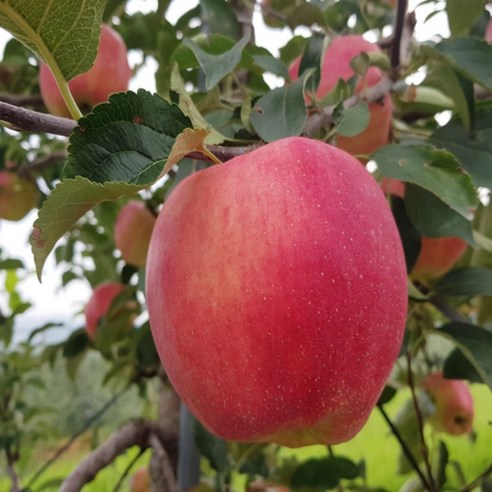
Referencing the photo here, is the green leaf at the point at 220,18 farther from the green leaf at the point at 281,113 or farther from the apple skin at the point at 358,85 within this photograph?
the green leaf at the point at 281,113

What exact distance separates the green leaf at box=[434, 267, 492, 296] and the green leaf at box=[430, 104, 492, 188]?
13 cm

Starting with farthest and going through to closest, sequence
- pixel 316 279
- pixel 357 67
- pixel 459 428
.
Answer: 1. pixel 459 428
2. pixel 357 67
3. pixel 316 279

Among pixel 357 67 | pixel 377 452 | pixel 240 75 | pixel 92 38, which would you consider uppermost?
pixel 92 38

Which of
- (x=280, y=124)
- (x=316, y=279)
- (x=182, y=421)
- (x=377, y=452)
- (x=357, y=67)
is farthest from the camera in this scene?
(x=377, y=452)

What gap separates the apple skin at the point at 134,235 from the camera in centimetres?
93

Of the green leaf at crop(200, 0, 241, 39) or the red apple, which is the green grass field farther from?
the green leaf at crop(200, 0, 241, 39)

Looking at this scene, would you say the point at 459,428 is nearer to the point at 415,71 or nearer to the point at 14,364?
the point at 415,71

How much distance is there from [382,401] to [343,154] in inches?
13.5

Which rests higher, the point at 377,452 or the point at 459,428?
the point at 459,428

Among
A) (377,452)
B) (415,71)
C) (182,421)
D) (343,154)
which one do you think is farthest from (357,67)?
(377,452)

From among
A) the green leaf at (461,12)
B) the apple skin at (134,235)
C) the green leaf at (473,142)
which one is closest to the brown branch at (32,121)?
the green leaf at (473,142)

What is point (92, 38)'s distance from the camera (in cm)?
36

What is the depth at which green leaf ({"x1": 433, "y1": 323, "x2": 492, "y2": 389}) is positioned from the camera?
523 mm

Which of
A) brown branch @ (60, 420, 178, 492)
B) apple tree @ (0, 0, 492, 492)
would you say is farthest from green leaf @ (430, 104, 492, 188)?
brown branch @ (60, 420, 178, 492)
